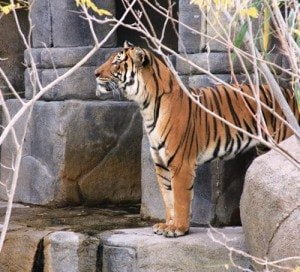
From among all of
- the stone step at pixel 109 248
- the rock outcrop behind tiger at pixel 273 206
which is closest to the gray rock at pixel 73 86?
the stone step at pixel 109 248

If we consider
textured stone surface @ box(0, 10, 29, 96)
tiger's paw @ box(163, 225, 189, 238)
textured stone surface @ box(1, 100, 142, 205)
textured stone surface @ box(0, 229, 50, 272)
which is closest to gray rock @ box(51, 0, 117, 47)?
textured stone surface @ box(1, 100, 142, 205)

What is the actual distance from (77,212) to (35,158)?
2.42 feet

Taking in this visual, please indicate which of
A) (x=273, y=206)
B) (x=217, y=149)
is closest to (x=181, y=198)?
(x=217, y=149)

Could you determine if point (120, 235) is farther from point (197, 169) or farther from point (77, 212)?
point (77, 212)

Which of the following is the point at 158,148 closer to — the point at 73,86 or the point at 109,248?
the point at 109,248

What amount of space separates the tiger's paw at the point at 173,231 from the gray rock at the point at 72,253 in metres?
0.49

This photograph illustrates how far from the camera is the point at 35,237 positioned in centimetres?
689

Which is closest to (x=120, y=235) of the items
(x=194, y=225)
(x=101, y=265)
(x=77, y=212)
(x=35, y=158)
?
(x=101, y=265)

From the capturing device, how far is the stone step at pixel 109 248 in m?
6.43

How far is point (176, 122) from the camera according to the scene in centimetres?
680

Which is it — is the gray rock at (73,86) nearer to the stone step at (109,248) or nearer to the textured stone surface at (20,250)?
the stone step at (109,248)

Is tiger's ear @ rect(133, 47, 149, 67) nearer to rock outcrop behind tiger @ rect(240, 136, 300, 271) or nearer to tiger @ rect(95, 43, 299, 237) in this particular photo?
tiger @ rect(95, 43, 299, 237)

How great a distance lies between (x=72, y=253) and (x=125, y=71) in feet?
4.31

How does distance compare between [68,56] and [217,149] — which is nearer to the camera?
[217,149]
